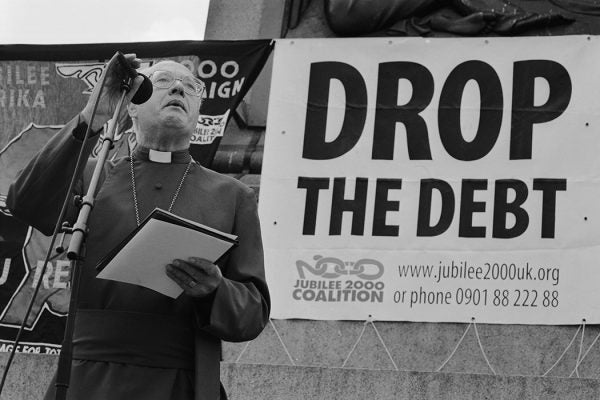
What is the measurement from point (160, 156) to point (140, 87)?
0.51m

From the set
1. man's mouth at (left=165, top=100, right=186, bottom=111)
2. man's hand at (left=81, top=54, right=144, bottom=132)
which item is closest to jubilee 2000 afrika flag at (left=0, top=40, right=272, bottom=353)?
man's mouth at (left=165, top=100, right=186, bottom=111)

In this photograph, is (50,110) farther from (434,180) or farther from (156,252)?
(156,252)

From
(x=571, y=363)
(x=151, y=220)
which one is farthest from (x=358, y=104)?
(x=151, y=220)

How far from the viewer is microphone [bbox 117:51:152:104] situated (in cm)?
439

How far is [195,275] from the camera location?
4.25 m

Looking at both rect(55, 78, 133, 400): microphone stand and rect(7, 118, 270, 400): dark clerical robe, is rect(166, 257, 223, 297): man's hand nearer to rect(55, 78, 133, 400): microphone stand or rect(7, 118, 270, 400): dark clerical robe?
rect(7, 118, 270, 400): dark clerical robe

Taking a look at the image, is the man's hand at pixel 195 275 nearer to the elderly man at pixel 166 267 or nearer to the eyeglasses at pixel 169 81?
the elderly man at pixel 166 267

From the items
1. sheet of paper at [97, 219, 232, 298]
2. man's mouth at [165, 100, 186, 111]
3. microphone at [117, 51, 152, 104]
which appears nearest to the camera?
sheet of paper at [97, 219, 232, 298]

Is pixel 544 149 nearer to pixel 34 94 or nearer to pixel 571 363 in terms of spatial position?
pixel 571 363

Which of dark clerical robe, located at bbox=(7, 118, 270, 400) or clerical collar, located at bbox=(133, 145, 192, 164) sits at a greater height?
clerical collar, located at bbox=(133, 145, 192, 164)

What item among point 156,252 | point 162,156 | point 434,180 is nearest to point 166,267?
point 156,252

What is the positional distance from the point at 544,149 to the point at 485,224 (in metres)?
0.54

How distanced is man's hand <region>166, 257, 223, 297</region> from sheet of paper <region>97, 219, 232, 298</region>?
0.06 feet

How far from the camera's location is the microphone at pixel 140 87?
4.39 meters
